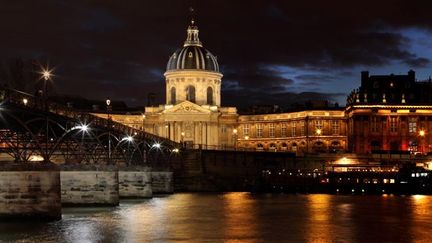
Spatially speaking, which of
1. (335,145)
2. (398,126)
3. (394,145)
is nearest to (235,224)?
(398,126)

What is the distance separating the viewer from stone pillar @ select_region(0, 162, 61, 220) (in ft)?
201

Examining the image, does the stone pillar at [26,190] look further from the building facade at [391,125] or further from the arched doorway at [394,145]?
the arched doorway at [394,145]

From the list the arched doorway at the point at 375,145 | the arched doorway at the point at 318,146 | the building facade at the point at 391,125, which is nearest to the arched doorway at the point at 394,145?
the building facade at the point at 391,125

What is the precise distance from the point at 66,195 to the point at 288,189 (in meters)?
59.1

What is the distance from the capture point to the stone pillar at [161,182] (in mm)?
124875

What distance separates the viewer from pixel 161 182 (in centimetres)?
12638

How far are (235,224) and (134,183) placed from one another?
126 feet

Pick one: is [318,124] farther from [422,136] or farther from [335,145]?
[422,136]

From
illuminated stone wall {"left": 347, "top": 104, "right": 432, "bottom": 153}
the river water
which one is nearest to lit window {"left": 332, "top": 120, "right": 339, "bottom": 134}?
illuminated stone wall {"left": 347, "top": 104, "right": 432, "bottom": 153}

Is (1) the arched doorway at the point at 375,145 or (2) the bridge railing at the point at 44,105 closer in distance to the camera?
(2) the bridge railing at the point at 44,105

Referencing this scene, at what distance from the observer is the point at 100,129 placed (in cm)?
8488

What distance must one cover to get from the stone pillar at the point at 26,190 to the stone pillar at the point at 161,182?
5971cm

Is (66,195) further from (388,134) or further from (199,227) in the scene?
(388,134)

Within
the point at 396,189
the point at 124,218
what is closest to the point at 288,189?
the point at 396,189
